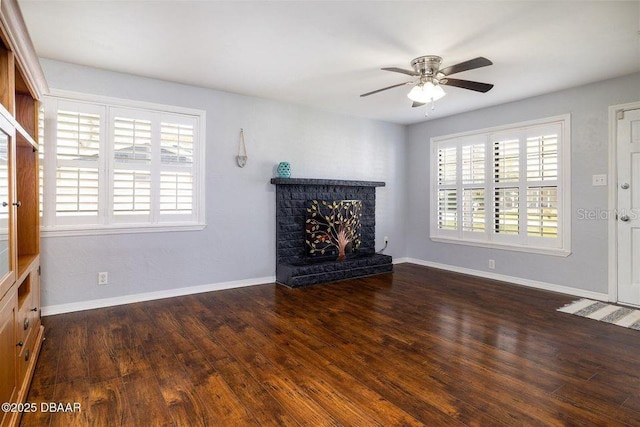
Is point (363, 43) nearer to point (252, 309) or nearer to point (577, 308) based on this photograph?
point (252, 309)

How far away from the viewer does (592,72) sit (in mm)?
3666

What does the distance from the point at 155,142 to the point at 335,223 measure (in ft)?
8.45

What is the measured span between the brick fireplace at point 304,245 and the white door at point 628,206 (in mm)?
Result: 2765

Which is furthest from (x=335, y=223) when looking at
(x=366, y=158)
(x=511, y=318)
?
(x=511, y=318)

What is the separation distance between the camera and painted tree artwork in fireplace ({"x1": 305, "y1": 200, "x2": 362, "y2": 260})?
4.94 m

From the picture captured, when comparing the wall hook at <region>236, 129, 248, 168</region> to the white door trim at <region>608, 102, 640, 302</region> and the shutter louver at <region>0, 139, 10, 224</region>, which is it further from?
the white door trim at <region>608, 102, 640, 302</region>

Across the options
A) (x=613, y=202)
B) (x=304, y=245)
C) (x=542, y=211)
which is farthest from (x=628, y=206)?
(x=304, y=245)

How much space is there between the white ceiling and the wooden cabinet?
25.9 inches

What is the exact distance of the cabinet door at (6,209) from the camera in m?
1.70

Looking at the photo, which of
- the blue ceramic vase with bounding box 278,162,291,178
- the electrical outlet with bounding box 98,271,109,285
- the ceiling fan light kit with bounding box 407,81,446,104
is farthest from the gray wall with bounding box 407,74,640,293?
the electrical outlet with bounding box 98,271,109,285

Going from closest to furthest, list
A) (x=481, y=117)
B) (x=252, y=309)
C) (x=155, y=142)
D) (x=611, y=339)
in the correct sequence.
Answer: (x=611, y=339), (x=252, y=309), (x=155, y=142), (x=481, y=117)

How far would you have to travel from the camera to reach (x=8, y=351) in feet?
5.35

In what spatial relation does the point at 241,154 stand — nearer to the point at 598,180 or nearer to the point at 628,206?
the point at 598,180

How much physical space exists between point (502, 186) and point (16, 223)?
16.9ft
